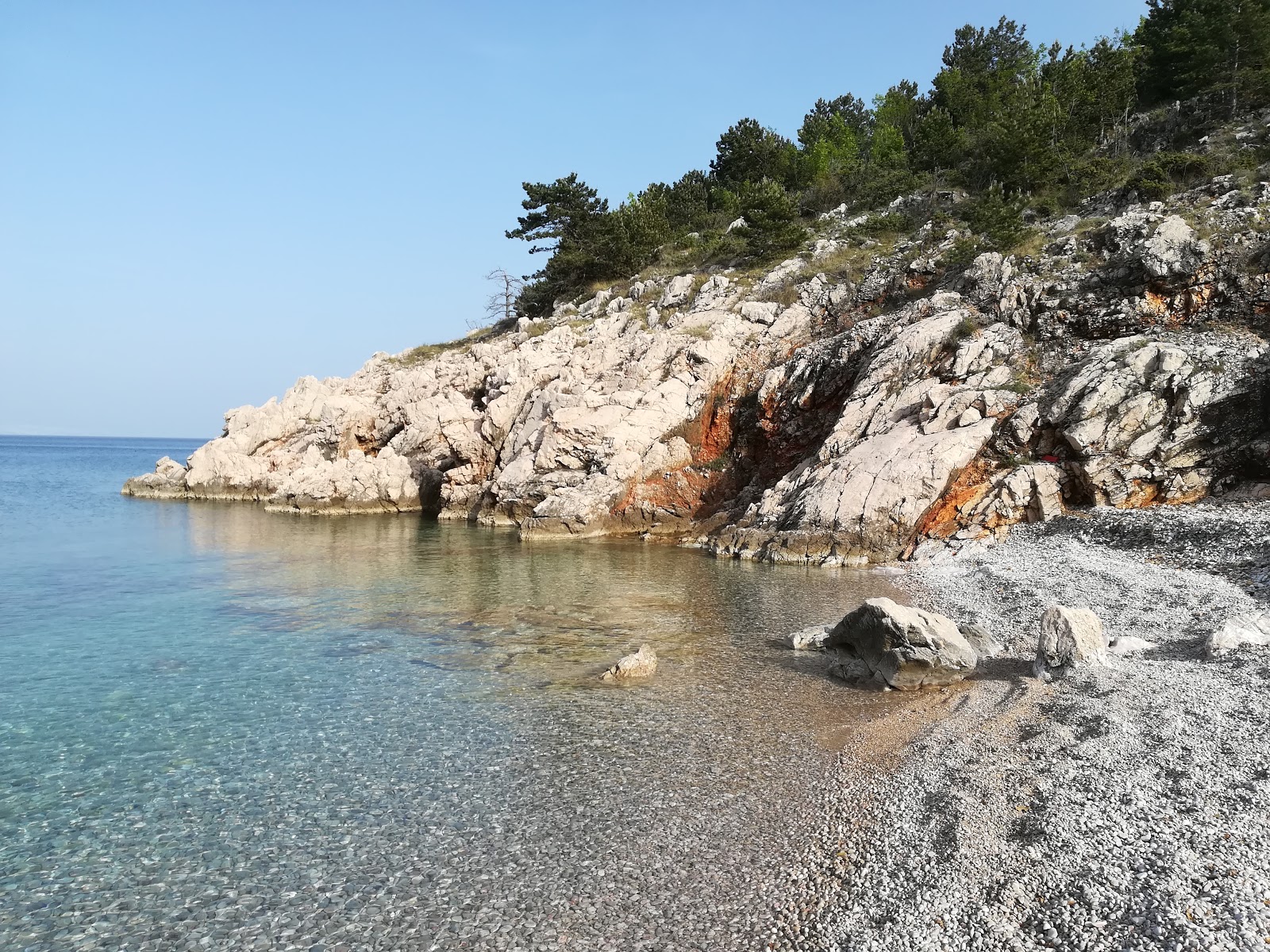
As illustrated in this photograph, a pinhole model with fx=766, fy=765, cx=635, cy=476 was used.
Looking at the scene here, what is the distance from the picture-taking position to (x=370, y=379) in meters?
68.3

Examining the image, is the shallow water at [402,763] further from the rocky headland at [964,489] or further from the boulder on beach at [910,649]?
the rocky headland at [964,489]

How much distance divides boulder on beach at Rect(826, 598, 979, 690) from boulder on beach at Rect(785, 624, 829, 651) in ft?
6.08

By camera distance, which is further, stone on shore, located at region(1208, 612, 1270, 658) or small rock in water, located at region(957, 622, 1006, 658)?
small rock in water, located at region(957, 622, 1006, 658)

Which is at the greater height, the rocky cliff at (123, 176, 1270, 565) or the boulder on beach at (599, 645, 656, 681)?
the rocky cliff at (123, 176, 1270, 565)

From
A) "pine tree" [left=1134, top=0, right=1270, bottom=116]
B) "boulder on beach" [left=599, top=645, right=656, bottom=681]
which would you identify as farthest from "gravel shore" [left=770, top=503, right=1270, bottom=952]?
"pine tree" [left=1134, top=0, right=1270, bottom=116]

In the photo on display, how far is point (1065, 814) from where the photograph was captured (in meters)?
9.82

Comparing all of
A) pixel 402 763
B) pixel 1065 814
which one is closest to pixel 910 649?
pixel 1065 814

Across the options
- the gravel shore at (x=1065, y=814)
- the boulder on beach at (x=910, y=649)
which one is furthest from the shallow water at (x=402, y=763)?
the boulder on beach at (x=910, y=649)

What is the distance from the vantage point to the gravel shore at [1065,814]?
768 centimetres

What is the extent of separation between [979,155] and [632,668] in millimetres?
61959

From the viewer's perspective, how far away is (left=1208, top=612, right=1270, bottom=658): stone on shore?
596 inches

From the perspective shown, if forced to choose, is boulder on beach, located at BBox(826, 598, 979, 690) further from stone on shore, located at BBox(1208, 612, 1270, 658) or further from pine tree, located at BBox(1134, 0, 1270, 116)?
pine tree, located at BBox(1134, 0, 1270, 116)

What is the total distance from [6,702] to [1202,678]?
22.7 metres

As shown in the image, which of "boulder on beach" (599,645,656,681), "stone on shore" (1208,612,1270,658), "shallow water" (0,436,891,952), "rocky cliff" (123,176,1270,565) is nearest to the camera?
"shallow water" (0,436,891,952)
